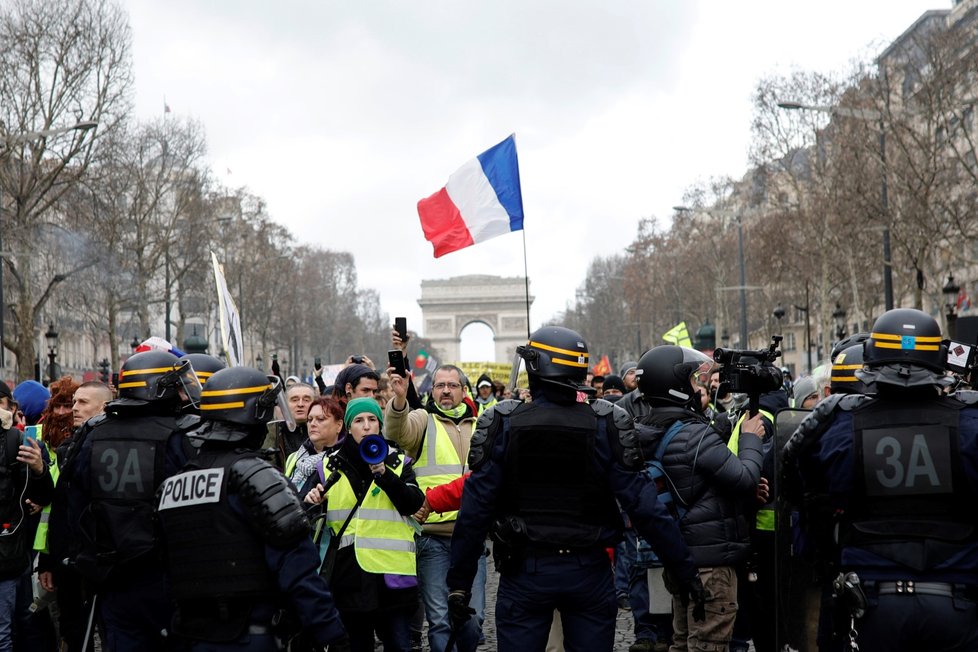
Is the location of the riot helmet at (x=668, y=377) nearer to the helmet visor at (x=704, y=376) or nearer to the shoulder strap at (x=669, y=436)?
the helmet visor at (x=704, y=376)

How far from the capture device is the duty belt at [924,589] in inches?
179

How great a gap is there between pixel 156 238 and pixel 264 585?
41944 mm

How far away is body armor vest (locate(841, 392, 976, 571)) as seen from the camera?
180 inches

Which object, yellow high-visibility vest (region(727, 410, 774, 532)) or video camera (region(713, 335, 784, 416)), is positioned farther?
yellow high-visibility vest (region(727, 410, 774, 532))

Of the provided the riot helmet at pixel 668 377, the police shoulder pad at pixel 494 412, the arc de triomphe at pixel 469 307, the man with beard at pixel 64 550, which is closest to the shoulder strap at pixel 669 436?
the riot helmet at pixel 668 377

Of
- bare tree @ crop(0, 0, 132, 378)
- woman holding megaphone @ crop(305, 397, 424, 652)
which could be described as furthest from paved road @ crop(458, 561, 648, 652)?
bare tree @ crop(0, 0, 132, 378)

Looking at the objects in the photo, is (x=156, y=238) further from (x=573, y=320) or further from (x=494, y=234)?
(x=573, y=320)

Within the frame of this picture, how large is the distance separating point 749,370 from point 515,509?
4.48ft

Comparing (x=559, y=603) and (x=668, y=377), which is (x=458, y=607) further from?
(x=668, y=377)

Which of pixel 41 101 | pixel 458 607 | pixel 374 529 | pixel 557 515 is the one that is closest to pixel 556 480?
pixel 557 515

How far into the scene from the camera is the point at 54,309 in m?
44.9

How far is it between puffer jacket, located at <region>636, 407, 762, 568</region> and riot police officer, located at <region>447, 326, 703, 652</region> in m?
0.68

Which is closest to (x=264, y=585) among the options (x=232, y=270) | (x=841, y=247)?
(x=841, y=247)

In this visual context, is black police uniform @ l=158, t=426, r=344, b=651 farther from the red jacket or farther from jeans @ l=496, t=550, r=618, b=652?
the red jacket
